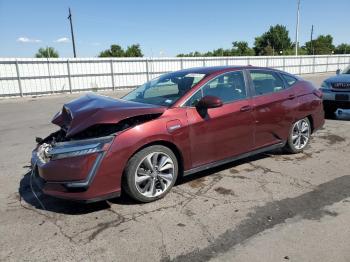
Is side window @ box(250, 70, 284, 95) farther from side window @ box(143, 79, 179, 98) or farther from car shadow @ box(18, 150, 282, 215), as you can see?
car shadow @ box(18, 150, 282, 215)

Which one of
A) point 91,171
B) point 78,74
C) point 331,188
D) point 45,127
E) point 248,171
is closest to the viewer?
point 91,171

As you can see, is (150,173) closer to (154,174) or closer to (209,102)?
(154,174)

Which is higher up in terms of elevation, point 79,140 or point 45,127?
point 79,140

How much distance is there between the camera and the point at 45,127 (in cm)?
958

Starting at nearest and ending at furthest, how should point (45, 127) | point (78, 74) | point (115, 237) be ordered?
point (115, 237) → point (45, 127) → point (78, 74)

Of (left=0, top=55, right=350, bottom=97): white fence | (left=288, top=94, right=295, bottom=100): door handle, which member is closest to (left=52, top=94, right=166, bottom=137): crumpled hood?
(left=288, top=94, right=295, bottom=100): door handle

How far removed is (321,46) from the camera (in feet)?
264

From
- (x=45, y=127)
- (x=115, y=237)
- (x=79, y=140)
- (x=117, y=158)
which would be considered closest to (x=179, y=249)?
(x=115, y=237)

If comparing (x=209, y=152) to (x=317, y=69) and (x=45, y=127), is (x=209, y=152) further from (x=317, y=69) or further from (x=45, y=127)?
(x=317, y=69)

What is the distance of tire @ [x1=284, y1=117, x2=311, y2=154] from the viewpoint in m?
5.90

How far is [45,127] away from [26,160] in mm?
3599

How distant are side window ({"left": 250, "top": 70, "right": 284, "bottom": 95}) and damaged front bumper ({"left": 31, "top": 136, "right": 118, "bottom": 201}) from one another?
8.48ft

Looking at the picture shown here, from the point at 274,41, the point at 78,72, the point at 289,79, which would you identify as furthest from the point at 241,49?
the point at 289,79

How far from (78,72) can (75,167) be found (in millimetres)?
18965
